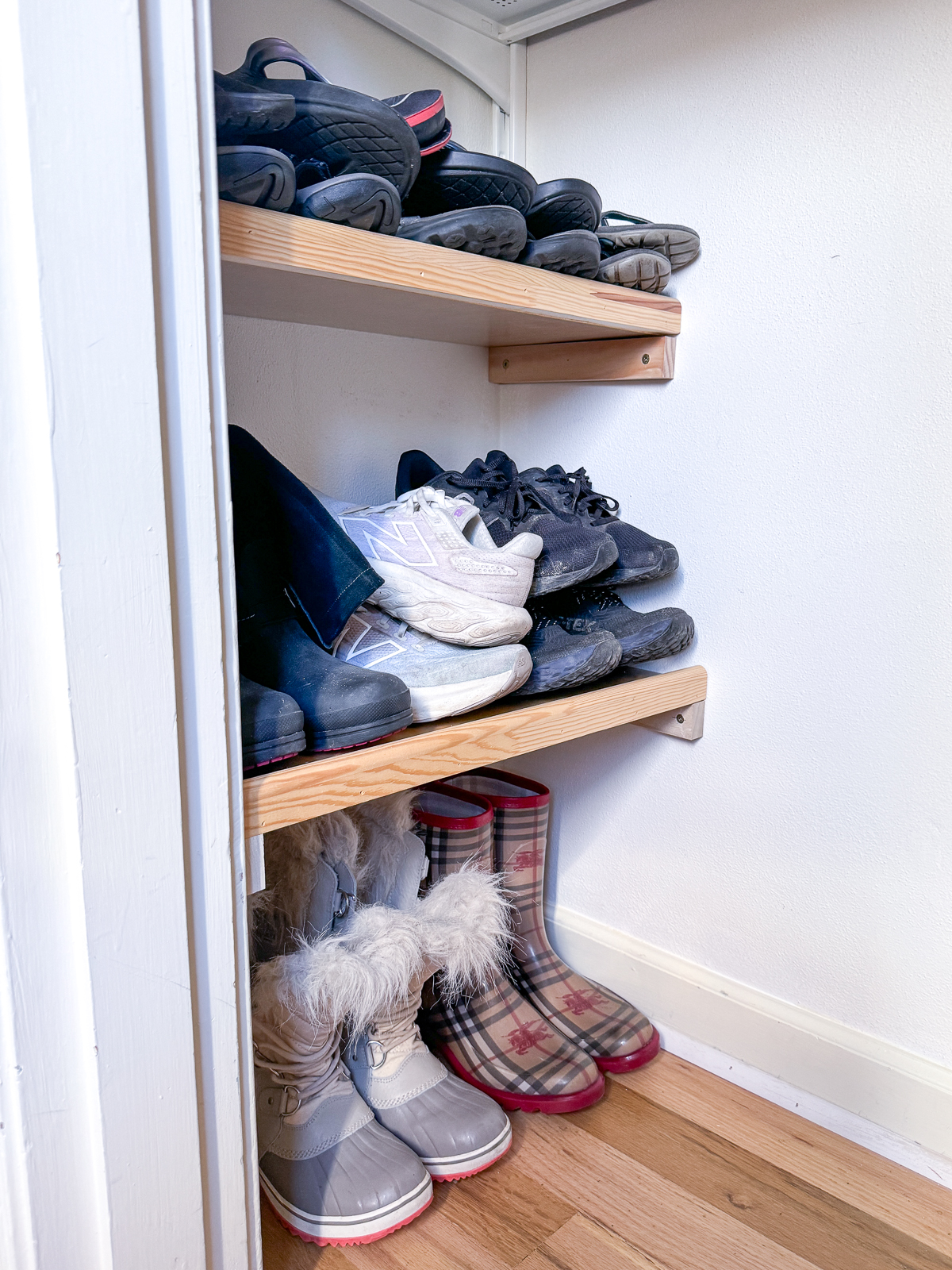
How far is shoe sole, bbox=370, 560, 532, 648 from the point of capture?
2.88 ft

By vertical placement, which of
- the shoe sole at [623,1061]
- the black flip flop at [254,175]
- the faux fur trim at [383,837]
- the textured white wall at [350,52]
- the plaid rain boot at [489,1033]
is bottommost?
the shoe sole at [623,1061]

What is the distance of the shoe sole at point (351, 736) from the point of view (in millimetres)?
756

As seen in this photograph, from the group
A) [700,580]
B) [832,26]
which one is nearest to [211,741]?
[700,580]

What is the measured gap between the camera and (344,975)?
2.88 feet

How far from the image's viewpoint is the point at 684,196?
1117 mm

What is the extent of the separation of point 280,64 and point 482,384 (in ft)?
1.54

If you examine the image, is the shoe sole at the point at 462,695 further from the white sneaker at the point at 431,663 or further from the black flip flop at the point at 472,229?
the black flip flop at the point at 472,229

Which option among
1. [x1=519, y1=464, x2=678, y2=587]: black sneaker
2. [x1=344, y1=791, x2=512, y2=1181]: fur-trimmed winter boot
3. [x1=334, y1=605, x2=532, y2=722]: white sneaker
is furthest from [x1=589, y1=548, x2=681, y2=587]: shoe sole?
[x1=344, y1=791, x2=512, y2=1181]: fur-trimmed winter boot

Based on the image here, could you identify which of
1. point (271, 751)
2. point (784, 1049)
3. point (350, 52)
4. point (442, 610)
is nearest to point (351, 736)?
point (271, 751)

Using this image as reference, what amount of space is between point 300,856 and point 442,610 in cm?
29

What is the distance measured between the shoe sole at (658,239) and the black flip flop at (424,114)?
28 centimetres

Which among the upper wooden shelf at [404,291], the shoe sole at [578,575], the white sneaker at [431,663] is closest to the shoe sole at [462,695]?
the white sneaker at [431,663]

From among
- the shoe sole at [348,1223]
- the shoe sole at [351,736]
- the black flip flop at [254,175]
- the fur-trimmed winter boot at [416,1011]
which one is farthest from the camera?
the fur-trimmed winter boot at [416,1011]

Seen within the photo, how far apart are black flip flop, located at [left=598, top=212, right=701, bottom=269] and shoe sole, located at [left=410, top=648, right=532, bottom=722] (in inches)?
20.1
